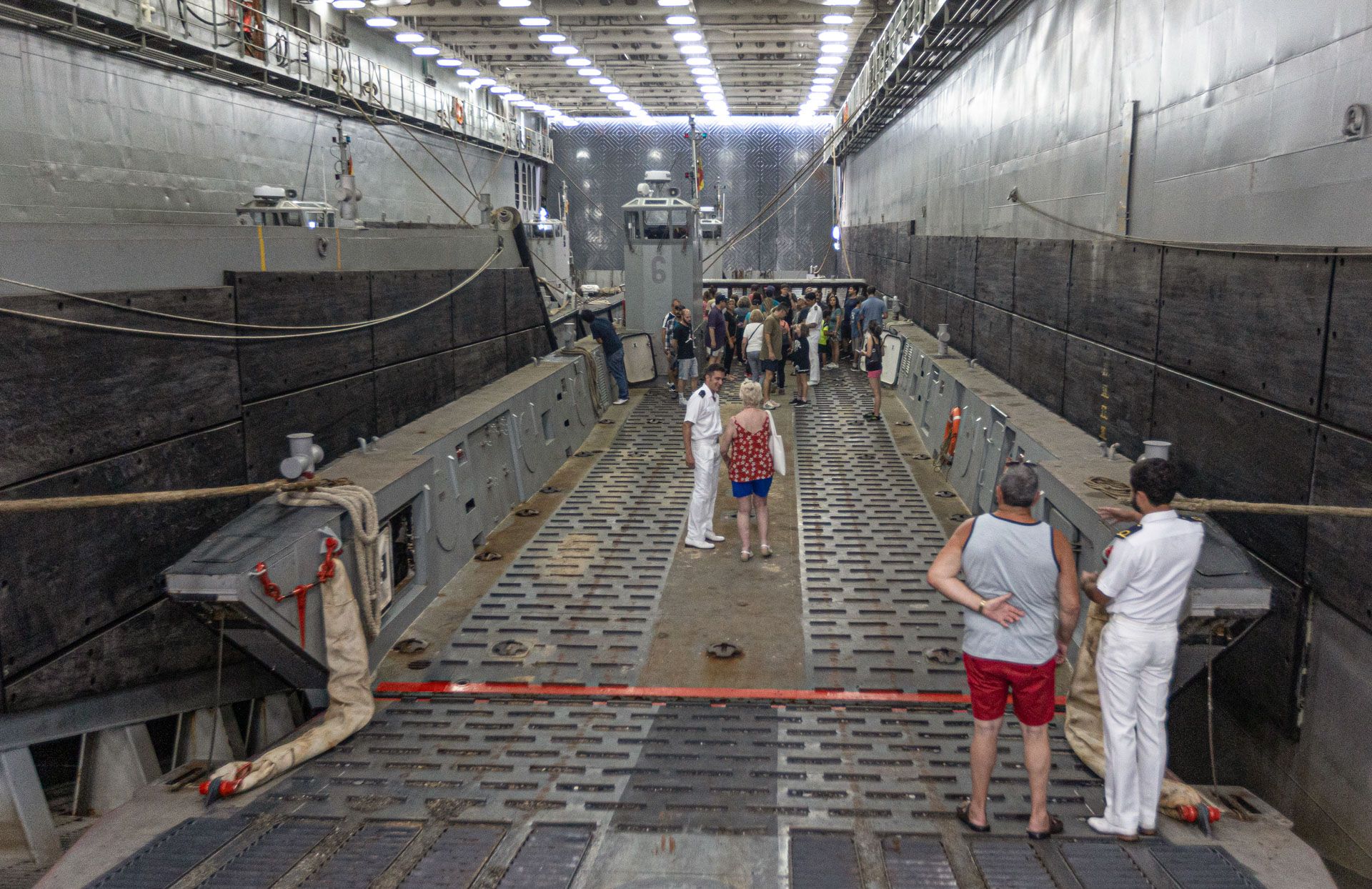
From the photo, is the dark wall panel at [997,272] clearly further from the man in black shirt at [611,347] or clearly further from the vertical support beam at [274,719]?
the vertical support beam at [274,719]

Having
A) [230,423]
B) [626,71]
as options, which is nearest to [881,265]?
[626,71]

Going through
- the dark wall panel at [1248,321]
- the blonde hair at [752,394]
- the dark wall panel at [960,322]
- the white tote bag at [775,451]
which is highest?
the dark wall panel at [1248,321]

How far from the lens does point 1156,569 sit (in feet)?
14.1

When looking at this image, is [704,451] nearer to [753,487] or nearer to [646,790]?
[753,487]

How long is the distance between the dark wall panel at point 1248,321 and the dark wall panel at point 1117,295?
9.4 inches

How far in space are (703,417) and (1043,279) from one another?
3720mm

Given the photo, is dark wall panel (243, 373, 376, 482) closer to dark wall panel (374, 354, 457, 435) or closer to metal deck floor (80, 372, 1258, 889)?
dark wall panel (374, 354, 457, 435)

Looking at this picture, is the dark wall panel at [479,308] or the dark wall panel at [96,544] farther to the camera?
the dark wall panel at [479,308]

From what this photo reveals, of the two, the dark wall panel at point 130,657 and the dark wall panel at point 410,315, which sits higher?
the dark wall panel at point 410,315

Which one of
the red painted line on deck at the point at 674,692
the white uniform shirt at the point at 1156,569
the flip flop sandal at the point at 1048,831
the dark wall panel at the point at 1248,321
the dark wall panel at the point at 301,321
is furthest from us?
the dark wall panel at the point at 301,321

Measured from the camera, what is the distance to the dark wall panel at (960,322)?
13.6 m

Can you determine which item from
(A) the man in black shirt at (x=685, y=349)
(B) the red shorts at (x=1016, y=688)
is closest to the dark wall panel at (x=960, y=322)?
(A) the man in black shirt at (x=685, y=349)

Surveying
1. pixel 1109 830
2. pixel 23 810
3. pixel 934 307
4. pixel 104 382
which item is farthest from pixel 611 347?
pixel 1109 830

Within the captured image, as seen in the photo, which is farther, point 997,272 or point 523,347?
point 523,347
